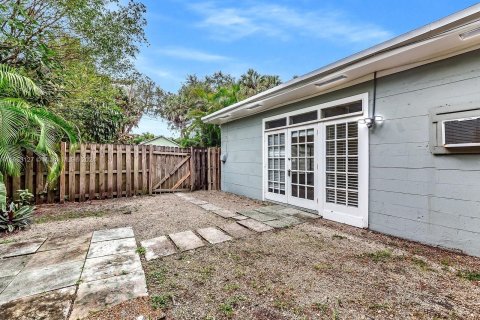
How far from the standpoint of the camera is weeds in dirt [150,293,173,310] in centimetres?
175

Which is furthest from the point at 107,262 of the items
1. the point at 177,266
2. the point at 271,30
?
the point at 271,30

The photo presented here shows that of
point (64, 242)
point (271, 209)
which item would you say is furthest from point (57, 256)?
point (271, 209)

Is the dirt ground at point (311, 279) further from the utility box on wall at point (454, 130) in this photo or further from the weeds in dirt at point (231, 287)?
the utility box on wall at point (454, 130)

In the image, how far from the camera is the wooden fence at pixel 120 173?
5.58m

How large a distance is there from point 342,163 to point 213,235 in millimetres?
2629

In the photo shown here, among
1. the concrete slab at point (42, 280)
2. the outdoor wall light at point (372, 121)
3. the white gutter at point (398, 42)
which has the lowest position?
the concrete slab at point (42, 280)

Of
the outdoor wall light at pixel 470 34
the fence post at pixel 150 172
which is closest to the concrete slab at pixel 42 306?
the outdoor wall light at pixel 470 34

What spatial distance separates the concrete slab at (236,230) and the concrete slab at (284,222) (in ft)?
1.69

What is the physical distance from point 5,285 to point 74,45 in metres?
7.08

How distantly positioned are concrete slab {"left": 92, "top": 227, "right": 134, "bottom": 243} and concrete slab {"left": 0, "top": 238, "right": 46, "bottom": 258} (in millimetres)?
659

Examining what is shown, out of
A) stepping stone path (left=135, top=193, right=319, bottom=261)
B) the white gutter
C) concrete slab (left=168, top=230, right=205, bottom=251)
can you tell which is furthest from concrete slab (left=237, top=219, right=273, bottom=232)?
the white gutter

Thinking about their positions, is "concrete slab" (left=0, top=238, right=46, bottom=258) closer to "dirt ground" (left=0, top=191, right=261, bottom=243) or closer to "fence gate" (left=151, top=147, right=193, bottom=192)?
"dirt ground" (left=0, top=191, right=261, bottom=243)

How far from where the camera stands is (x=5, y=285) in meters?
2.05

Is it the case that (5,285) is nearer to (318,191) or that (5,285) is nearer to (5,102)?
(5,102)
